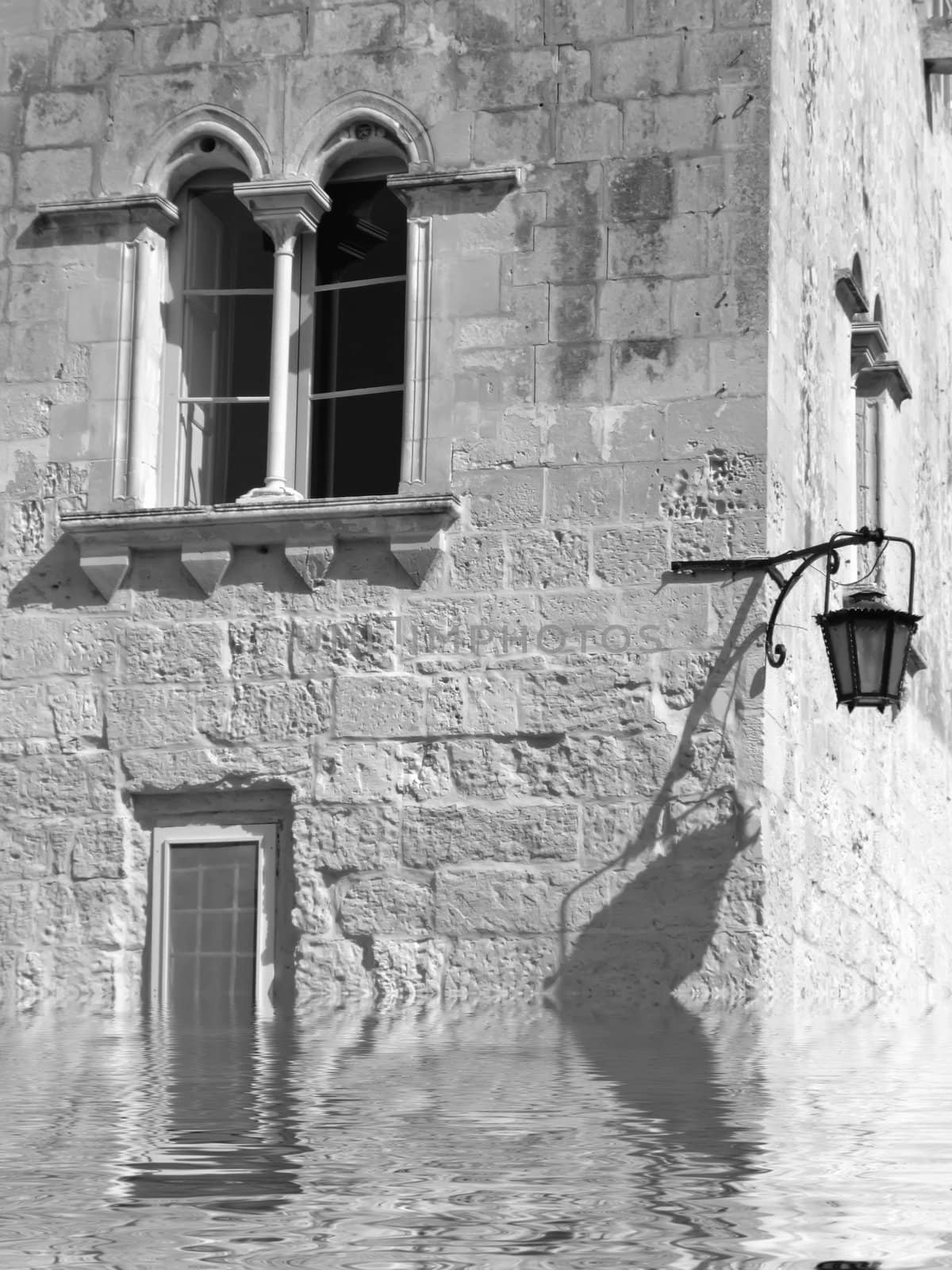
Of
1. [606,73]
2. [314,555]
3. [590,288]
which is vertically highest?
[606,73]

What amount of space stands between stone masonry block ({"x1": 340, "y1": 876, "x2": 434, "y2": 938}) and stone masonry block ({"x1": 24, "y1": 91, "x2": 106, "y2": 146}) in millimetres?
3130

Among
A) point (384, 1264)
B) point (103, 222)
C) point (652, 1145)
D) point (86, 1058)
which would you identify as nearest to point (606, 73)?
point (103, 222)

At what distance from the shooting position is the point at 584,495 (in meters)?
8.20

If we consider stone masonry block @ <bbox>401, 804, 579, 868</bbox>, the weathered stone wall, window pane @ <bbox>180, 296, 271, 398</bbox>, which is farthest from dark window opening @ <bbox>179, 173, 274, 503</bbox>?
the weathered stone wall

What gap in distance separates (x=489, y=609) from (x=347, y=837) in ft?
3.15

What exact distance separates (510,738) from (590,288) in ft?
5.45

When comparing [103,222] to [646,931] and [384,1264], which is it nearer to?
[646,931]

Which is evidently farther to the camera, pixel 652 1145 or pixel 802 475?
pixel 802 475

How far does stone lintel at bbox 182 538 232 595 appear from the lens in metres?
8.41

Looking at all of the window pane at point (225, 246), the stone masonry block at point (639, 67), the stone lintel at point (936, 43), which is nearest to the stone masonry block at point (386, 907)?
the window pane at point (225, 246)

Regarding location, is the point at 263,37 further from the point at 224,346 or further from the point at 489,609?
the point at 489,609

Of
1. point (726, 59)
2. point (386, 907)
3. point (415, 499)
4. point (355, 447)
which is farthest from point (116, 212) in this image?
point (386, 907)

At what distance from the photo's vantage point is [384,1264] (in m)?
2.73

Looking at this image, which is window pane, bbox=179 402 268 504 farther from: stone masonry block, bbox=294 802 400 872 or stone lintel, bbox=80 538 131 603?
stone masonry block, bbox=294 802 400 872
